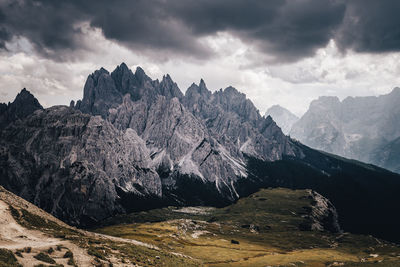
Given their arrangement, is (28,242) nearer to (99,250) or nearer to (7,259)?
(99,250)

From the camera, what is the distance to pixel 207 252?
124m

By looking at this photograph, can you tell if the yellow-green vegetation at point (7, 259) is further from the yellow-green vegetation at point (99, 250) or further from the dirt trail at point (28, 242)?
the yellow-green vegetation at point (99, 250)

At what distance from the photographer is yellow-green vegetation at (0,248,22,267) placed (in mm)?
36963

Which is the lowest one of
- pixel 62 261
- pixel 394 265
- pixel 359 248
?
pixel 359 248

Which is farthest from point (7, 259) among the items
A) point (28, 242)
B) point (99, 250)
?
point (99, 250)

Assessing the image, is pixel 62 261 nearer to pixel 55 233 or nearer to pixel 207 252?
pixel 55 233

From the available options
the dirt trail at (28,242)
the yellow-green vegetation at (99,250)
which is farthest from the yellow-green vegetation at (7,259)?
the yellow-green vegetation at (99,250)

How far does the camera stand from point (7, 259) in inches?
1527

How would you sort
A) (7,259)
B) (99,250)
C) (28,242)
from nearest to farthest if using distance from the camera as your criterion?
(7,259)
(28,242)
(99,250)

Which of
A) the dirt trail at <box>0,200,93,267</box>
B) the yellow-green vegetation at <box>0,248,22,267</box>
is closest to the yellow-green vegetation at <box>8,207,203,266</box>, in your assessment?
the dirt trail at <box>0,200,93,267</box>

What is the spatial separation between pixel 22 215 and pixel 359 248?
7409 inches

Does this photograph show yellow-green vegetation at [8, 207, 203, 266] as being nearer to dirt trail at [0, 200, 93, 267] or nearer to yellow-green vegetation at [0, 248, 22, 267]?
dirt trail at [0, 200, 93, 267]

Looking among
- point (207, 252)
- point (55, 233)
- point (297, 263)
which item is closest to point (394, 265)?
point (297, 263)

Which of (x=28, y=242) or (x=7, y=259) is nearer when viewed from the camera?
(x=7, y=259)
